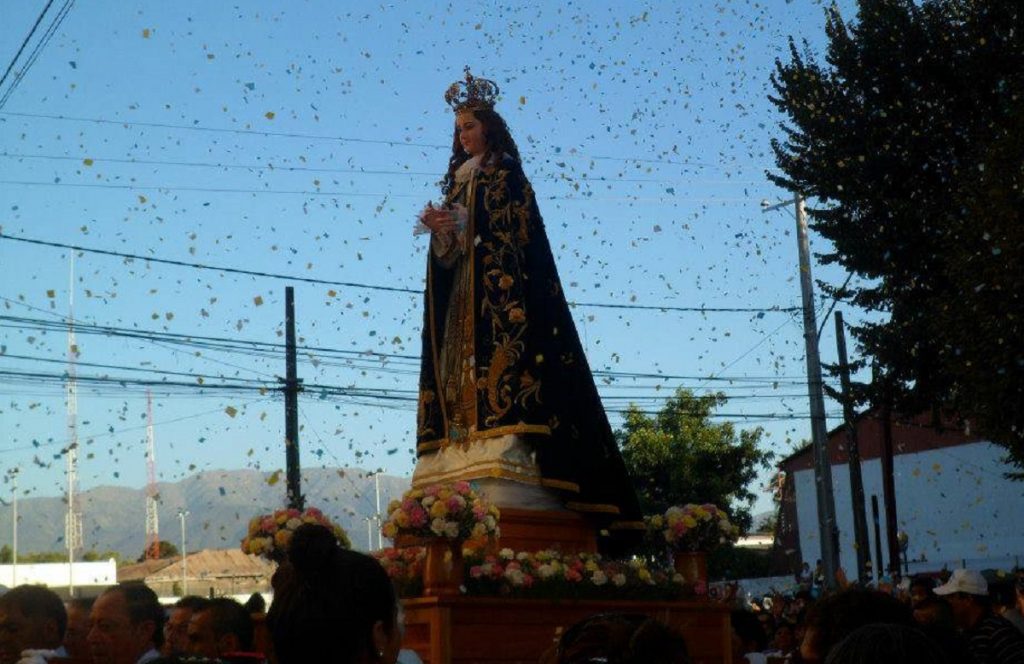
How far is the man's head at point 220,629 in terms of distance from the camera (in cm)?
634

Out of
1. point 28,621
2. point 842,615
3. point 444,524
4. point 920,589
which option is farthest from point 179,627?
point 920,589

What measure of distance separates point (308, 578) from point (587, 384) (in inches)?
392

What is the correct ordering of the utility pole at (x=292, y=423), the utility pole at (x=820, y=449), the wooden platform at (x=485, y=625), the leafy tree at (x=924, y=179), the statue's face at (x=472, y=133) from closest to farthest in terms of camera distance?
the wooden platform at (x=485, y=625) → the statue's face at (x=472, y=133) → the leafy tree at (x=924, y=179) → the utility pole at (x=292, y=423) → the utility pole at (x=820, y=449)

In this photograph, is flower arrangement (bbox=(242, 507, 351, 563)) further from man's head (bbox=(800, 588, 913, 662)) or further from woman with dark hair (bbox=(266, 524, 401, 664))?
woman with dark hair (bbox=(266, 524, 401, 664))

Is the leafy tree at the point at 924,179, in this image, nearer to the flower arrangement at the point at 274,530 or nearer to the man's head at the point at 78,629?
the flower arrangement at the point at 274,530

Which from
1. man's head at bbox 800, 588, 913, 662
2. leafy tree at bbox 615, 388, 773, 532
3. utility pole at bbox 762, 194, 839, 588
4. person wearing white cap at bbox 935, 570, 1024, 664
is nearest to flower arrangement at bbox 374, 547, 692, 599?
person wearing white cap at bbox 935, 570, 1024, 664

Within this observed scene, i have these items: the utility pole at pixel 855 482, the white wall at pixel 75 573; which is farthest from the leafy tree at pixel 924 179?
the white wall at pixel 75 573

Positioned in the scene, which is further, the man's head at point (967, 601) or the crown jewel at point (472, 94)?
the crown jewel at point (472, 94)

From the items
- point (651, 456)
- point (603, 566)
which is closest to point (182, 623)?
point (603, 566)

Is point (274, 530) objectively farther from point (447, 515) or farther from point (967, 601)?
point (967, 601)

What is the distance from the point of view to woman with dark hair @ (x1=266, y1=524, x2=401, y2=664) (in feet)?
10.5

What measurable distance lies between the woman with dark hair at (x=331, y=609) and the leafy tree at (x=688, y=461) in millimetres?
37154

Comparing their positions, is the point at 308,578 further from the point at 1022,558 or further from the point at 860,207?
the point at 1022,558

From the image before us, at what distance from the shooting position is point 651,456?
1606 inches
